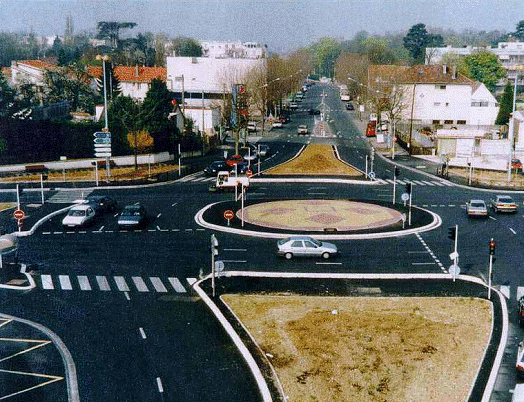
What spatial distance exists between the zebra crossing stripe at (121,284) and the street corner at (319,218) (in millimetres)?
11388

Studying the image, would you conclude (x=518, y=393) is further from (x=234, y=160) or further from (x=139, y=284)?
(x=234, y=160)

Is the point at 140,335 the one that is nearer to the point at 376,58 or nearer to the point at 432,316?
the point at 432,316


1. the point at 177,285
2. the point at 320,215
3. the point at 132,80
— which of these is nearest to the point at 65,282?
the point at 177,285

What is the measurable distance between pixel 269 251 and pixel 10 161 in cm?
4610

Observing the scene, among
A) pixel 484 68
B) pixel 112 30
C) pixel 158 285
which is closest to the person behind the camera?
pixel 158 285

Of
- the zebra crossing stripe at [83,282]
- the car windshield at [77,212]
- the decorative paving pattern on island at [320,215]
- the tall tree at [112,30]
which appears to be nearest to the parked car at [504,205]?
the decorative paving pattern on island at [320,215]

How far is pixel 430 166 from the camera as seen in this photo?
80.4m

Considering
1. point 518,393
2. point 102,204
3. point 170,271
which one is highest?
point 102,204

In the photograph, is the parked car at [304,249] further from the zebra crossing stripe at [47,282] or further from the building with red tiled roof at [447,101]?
the building with red tiled roof at [447,101]

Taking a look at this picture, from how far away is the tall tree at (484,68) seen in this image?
15762 centimetres

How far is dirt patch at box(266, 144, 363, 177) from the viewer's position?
242 feet

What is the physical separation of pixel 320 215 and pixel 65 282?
22.7 meters

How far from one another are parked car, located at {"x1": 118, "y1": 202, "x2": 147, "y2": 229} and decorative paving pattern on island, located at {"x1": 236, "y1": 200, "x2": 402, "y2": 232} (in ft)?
25.5

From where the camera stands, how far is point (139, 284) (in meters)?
36.4
